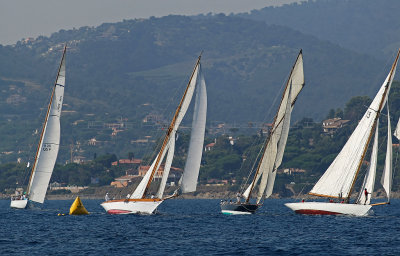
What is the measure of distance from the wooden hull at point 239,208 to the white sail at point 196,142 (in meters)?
7.19

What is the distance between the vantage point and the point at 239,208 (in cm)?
8831

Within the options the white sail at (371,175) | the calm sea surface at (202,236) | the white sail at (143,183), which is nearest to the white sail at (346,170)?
the white sail at (371,175)

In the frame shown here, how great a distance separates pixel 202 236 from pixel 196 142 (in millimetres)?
15583

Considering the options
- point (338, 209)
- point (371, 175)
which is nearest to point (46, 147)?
point (338, 209)

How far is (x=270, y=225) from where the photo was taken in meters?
78.4

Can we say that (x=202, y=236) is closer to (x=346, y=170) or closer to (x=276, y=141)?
(x=346, y=170)

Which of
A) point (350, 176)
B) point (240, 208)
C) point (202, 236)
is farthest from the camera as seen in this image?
point (240, 208)

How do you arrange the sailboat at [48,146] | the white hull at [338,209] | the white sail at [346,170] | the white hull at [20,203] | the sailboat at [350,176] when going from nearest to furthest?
1. the sailboat at [350,176]
2. the white hull at [338,209]
3. the white sail at [346,170]
4. the sailboat at [48,146]
5. the white hull at [20,203]

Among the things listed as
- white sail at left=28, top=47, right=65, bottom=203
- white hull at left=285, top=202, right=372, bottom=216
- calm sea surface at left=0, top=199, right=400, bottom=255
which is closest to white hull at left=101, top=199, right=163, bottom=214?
calm sea surface at left=0, top=199, right=400, bottom=255

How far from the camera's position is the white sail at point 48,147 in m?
99.8

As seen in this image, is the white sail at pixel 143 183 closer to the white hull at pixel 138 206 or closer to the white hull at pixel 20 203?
the white hull at pixel 138 206

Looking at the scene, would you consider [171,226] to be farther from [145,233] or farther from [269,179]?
[269,179]

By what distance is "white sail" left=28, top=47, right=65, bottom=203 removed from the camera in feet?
327

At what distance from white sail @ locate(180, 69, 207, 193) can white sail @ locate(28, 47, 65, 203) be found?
73.1ft
